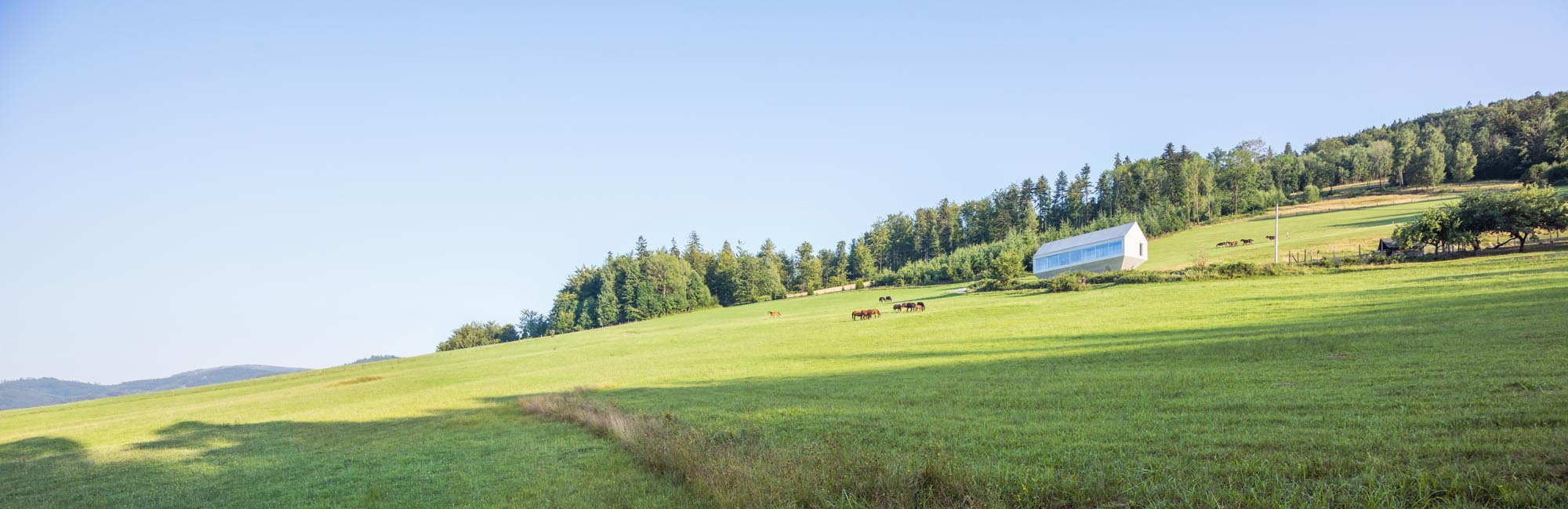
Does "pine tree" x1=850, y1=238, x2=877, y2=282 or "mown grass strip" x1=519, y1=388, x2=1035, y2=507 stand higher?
"pine tree" x1=850, y1=238, x2=877, y2=282

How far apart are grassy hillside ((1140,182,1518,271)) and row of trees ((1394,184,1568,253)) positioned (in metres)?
8.68

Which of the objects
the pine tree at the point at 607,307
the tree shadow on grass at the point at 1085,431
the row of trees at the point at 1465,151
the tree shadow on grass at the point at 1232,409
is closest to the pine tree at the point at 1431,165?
the row of trees at the point at 1465,151

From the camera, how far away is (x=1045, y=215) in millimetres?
138875

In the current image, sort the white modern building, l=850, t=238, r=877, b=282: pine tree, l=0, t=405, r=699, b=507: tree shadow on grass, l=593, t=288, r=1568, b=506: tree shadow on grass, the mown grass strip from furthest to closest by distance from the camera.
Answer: l=850, t=238, r=877, b=282: pine tree
the white modern building
l=0, t=405, r=699, b=507: tree shadow on grass
the mown grass strip
l=593, t=288, r=1568, b=506: tree shadow on grass

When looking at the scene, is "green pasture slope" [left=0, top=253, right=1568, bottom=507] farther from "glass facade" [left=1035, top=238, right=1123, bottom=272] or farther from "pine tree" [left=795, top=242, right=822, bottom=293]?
"pine tree" [left=795, top=242, right=822, bottom=293]

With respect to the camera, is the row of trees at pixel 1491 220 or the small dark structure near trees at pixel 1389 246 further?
the small dark structure near trees at pixel 1389 246

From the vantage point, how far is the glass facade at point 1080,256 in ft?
220

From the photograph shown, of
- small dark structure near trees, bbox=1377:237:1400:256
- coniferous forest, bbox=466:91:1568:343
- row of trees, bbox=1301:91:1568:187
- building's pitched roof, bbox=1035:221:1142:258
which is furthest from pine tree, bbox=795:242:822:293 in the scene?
row of trees, bbox=1301:91:1568:187

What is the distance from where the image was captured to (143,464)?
59.4 ft

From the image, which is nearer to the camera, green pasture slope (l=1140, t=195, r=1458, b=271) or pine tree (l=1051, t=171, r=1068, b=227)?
green pasture slope (l=1140, t=195, r=1458, b=271)

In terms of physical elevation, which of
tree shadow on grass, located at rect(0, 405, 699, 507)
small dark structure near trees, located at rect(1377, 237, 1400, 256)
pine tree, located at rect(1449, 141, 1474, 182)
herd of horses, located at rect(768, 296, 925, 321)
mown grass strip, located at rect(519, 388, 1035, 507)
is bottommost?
herd of horses, located at rect(768, 296, 925, 321)

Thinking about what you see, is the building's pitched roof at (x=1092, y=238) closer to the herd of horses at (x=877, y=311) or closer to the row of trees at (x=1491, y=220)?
the row of trees at (x=1491, y=220)

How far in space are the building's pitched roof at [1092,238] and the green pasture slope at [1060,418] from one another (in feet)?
98.6

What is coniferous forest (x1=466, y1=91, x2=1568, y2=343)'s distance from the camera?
109 metres
